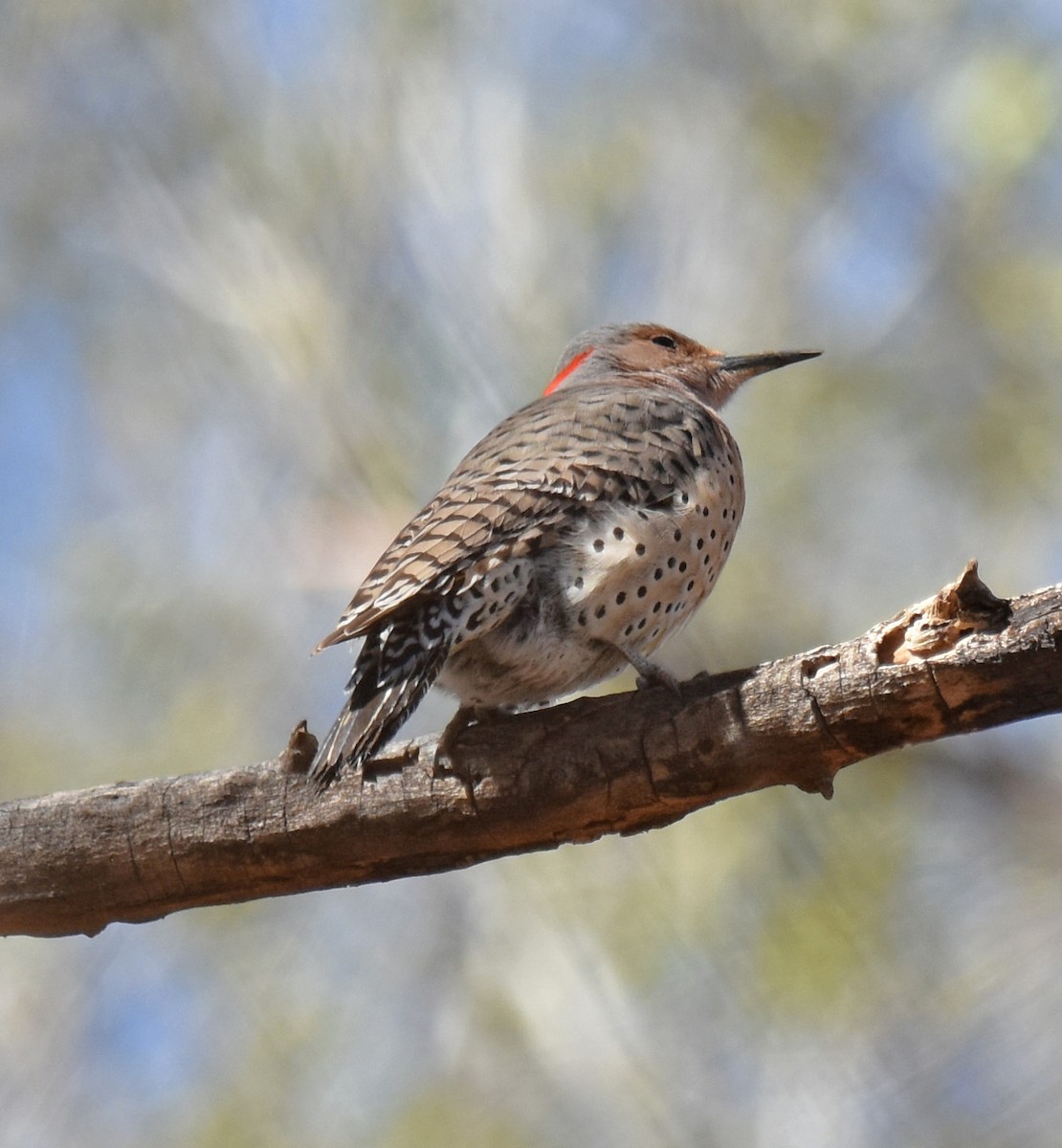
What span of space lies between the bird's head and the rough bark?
2214mm

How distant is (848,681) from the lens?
8.96ft

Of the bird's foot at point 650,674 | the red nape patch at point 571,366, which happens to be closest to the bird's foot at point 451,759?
the bird's foot at point 650,674

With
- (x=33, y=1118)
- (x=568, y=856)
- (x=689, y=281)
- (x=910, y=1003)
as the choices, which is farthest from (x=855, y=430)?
(x=33, y=1118)

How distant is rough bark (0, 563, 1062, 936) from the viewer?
276 centimetres

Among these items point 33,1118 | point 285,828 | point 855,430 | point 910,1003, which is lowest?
point 910,1003

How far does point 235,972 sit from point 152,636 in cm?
186

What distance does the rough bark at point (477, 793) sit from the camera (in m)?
2.76

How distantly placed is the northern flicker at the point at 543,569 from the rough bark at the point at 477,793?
17cm

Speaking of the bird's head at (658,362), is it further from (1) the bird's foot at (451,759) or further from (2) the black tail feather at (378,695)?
(1) the bird's foot at (451,759)

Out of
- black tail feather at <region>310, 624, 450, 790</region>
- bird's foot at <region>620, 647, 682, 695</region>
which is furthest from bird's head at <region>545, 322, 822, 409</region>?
black tail feather at <region>310, 624, 450, 790</region>

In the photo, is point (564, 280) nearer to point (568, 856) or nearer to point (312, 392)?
point (312, 392)

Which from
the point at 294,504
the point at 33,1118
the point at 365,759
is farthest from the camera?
the point at 294,504

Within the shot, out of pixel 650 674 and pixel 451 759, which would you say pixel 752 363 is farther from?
→ pixel 451 759

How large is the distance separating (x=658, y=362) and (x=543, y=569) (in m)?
2.01
